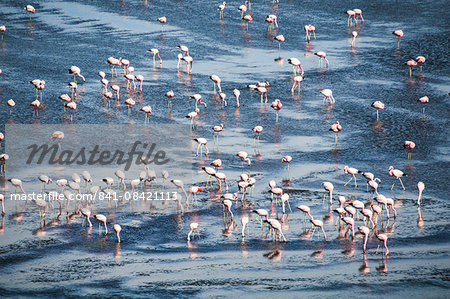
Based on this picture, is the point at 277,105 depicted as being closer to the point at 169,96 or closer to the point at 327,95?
the point at 327,95

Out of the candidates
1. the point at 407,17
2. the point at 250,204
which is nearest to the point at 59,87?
the point at 250,204

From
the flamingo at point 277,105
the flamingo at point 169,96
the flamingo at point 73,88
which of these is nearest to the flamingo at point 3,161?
the flamingo at point 73,88

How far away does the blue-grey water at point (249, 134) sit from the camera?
39.5 ft

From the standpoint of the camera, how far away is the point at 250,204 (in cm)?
1465

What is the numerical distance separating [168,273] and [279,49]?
43.7 ft

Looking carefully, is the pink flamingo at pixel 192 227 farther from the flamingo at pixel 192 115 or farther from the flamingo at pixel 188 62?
the flamingo at pixel 188 62

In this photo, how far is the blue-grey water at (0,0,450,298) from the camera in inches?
474

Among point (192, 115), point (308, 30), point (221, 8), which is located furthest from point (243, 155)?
point (221, 8)

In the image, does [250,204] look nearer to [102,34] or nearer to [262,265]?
[262,265]

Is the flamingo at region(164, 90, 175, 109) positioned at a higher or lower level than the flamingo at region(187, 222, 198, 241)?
higher

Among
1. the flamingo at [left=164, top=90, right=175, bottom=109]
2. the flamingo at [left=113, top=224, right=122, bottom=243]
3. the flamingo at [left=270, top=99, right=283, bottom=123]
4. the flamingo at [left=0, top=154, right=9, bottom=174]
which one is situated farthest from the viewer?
the flamingo at [left=164, top=90, right=175, bottom=109]

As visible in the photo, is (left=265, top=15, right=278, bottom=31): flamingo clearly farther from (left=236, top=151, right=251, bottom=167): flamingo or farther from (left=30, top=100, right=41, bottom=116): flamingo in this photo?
(left=236, top=151, right=251, bottom=167): flamingo

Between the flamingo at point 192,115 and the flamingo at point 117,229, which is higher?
the flamingo at point 192,115

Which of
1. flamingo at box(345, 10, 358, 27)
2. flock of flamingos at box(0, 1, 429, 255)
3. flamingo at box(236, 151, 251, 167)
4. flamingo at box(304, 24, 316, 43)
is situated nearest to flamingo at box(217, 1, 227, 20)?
flamingo at box(304, 24, 316, 43)
